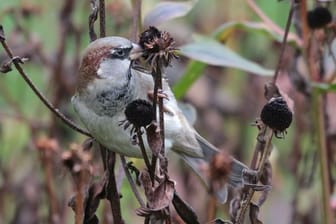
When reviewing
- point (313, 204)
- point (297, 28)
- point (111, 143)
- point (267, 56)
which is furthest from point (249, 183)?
point (267, 56)

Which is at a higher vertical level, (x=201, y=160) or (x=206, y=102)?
(x=201, y=160)

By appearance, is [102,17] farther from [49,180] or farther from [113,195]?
[49,180]

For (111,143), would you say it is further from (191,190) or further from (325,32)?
(191,190)

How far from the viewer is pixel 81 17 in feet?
11.4

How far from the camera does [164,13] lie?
2.21 m

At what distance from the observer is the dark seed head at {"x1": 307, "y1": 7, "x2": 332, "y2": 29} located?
2.18 m

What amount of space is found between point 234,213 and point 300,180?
49.8 inches

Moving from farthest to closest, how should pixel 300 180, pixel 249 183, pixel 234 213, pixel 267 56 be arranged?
pixel 267 56
pixel 300 180
pixel 234 213
pixel 249 183

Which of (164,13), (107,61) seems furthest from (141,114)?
(164,13)

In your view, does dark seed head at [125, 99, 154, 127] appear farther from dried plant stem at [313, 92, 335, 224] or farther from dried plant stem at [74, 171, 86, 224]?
dried plant stem at [313, 92, 335, 224]

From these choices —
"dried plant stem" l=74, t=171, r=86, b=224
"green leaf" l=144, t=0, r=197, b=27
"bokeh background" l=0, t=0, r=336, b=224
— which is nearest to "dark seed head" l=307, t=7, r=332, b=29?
"bokeh background" l=0, t=0, r=336, b=224

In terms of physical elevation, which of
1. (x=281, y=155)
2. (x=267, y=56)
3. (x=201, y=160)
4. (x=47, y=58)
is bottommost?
(x=281, y=155)

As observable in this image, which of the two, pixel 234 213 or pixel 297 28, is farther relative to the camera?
pixel 297 28

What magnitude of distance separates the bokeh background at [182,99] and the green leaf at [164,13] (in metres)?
0.03
